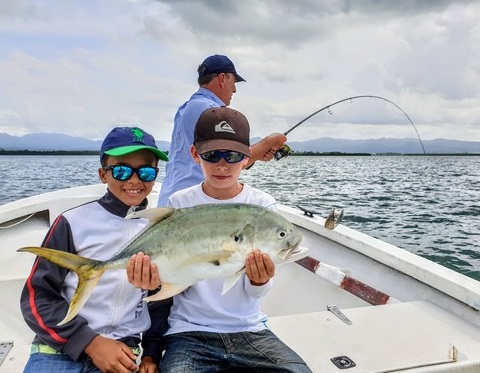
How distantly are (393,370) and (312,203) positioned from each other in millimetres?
15253

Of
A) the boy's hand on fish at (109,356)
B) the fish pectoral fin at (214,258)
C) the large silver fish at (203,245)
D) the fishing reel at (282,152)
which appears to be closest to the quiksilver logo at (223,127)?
the large silver fish at (203,245)

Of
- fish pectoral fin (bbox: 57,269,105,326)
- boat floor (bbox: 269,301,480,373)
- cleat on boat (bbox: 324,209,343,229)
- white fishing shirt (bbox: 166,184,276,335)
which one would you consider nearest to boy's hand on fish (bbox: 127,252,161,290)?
fish pectoral fin (bbox: 57,269,105,326)

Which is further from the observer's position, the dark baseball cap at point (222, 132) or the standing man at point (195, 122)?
the standing man at point (195, 122)

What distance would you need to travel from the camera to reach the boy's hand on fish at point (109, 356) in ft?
6.62

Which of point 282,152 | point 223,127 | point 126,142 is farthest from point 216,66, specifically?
point 126,142

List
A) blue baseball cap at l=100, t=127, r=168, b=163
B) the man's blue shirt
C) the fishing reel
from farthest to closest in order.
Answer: the fishing reel, the man's blue shirt, blue baseball cap at l=100, t=127, r=168, b=163

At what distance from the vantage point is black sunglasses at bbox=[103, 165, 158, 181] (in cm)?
232

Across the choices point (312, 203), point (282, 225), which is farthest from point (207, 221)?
point (312, 203)

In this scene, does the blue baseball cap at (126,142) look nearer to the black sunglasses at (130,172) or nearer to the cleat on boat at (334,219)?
the black sunglasses at (130,172)

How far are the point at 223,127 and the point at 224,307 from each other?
38.5 inches

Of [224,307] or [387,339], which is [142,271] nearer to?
[224,307]

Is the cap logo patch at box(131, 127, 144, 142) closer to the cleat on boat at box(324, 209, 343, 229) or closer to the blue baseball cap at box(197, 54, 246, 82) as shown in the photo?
the blue baseball cap at box(197, 54, 246, 82)

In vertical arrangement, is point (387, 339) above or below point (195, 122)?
below

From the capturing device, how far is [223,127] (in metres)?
2.47
